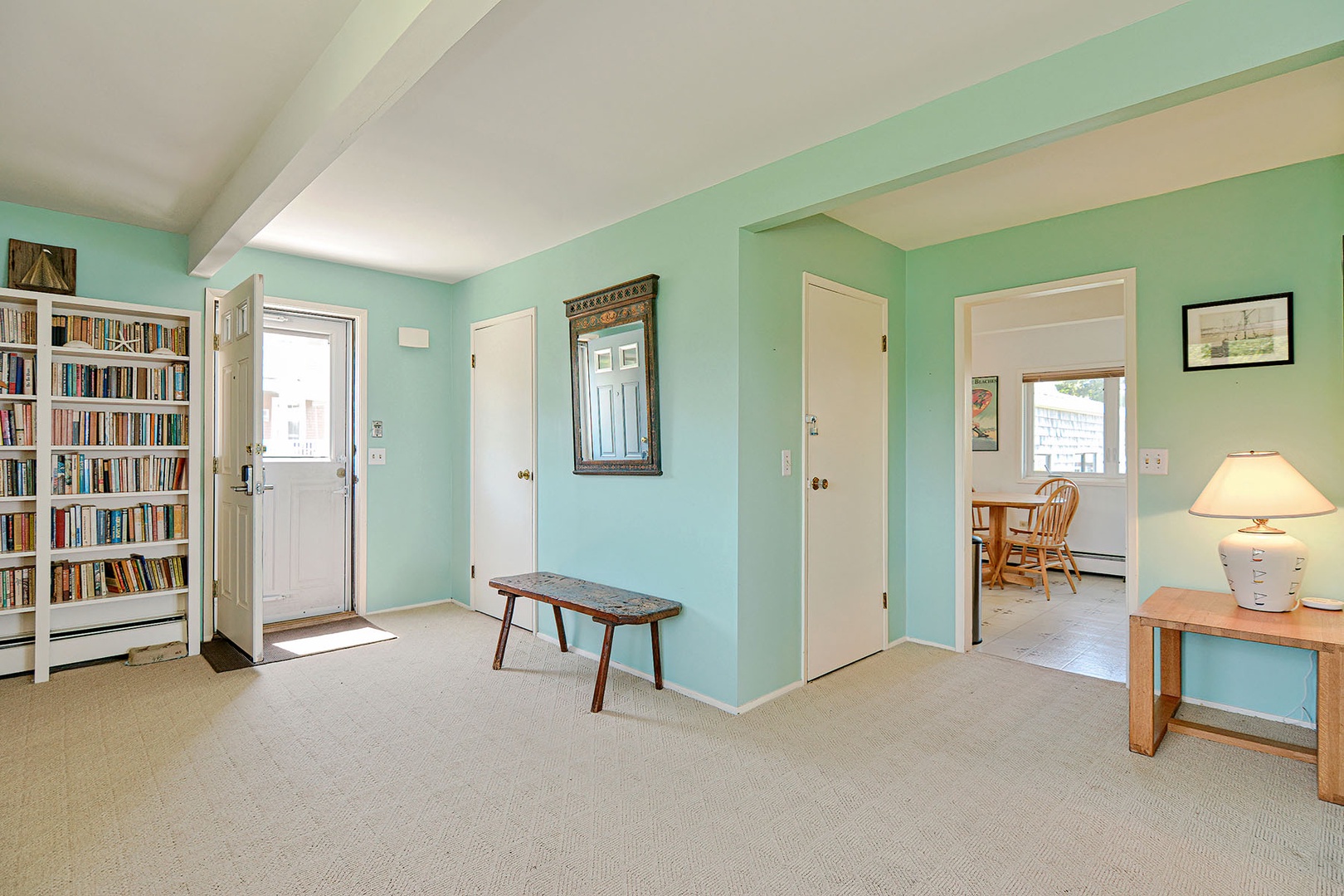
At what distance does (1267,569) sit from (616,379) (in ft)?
9.27

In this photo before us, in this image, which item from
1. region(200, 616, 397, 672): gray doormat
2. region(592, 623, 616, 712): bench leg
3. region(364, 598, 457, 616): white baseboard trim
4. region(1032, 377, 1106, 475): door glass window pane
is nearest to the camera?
region(592, 623, 616, 712): bench leg

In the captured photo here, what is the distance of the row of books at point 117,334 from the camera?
3.43 m

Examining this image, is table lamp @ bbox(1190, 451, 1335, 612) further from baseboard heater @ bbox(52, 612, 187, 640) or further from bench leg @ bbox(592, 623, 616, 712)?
baseboard heater @ bbox(52, 612, 187, 640)


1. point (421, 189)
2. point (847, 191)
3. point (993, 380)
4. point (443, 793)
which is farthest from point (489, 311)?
point (993, 380)

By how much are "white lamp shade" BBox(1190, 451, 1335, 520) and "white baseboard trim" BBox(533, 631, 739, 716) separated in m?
2.06

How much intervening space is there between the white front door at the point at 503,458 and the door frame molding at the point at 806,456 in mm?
1722

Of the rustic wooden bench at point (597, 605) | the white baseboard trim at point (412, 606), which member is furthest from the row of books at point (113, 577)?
the rustic wooden bench at point (597, 605)

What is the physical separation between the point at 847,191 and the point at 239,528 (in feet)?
11.3

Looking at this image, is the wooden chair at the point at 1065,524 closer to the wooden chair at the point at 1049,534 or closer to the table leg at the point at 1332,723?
the wooden chair at the point at 1049,534

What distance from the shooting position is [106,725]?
9.09 feet

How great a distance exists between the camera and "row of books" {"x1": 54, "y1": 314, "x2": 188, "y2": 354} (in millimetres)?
3432

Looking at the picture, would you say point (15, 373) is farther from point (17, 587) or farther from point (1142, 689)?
point (1142, 689)

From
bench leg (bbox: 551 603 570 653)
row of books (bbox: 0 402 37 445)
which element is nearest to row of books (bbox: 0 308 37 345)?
row of books (bbox: 0 402 37 445)

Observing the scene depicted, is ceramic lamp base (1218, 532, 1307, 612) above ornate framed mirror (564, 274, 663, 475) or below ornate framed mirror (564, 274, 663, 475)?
below
